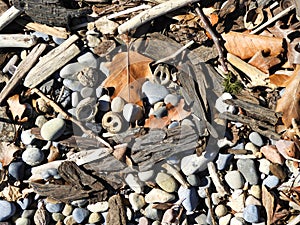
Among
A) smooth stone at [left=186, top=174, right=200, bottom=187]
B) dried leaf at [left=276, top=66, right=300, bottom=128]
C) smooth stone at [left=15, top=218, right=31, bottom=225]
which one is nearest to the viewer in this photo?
dried leaf at [left=276, top=66, right=300, bottom=128]

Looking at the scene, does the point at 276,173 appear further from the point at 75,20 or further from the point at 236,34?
the point at 75,20

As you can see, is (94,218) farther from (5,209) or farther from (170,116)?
(170,116)

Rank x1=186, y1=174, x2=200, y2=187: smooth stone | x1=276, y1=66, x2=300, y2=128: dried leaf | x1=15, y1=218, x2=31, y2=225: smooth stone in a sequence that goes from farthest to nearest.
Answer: x1=15, y1=218, x2=31, y2=225: smooth stone < x1=186, y1=174, x2=200, y2=187: smooth stone < x1=276, y1=66, x2=300, y2=128: dried leaf

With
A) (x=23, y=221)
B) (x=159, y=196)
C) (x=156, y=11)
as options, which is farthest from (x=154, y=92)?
(x=23, y=221)

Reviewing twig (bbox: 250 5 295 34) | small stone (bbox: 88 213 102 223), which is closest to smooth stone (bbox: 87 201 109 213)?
small stone (bbox: 88 213 102 223)

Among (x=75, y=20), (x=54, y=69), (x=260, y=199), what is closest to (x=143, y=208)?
(x=260, y=199)

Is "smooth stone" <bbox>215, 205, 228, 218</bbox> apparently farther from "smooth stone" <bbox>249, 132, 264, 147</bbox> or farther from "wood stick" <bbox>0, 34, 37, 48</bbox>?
"wood stick" <bbox>0, 34, 37, 48</bbox>

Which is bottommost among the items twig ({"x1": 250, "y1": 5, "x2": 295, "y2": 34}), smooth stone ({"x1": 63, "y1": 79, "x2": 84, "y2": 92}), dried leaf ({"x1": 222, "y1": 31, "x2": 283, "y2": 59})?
smooth stone ({"x1": 63, "y1": 79, "x2": 84, "y2": 92})

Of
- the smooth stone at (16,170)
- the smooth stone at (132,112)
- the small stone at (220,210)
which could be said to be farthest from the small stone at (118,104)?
the small stone at (220,210)
